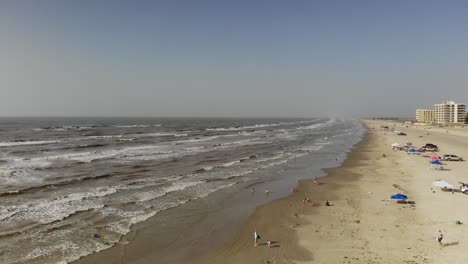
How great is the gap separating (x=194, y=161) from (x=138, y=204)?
20.1m

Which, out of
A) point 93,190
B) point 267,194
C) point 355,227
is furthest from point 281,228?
point 93,190

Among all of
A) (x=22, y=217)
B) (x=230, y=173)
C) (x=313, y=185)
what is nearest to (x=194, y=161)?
(x=230, y=173)

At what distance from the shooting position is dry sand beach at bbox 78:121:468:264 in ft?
48.4

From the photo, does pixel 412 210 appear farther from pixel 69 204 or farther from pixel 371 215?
pixel 69 204

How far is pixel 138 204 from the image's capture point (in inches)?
914

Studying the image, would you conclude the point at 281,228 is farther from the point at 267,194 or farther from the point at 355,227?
the point at 267,194

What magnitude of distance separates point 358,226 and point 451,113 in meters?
184

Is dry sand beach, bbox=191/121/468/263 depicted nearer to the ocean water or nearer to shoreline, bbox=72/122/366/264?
shoreline, bbox=72/122/366/264

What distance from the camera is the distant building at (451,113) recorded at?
16450 centimetres

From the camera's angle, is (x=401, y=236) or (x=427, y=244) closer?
(x=427, y=244)

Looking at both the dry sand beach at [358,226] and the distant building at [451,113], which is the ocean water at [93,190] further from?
the distant building at [451,113]

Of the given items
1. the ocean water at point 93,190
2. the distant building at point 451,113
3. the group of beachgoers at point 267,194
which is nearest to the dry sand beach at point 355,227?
the group of beachgoers at point 267,194

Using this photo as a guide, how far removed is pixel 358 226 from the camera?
60.7ft

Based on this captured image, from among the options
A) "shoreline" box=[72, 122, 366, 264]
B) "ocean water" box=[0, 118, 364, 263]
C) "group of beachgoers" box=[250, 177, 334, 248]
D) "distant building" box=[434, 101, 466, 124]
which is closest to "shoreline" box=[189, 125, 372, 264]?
"group of beachgoers" box=[250, 177, 334, 248]
